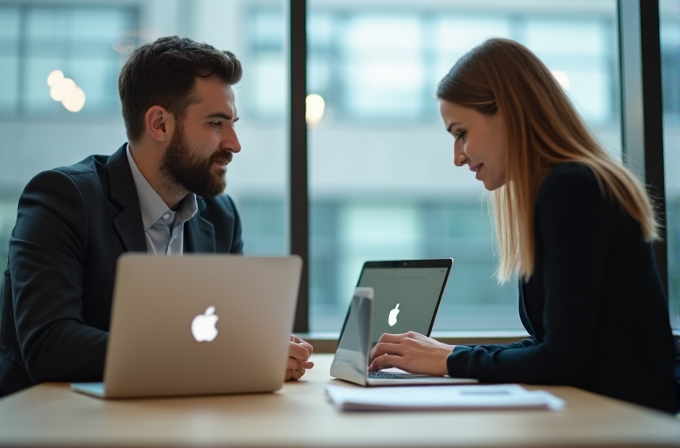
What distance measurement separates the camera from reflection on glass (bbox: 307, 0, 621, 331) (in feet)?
11.1

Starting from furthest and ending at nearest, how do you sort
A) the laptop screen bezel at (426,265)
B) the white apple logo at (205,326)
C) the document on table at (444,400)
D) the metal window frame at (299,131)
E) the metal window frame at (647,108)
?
the metal window frame at (647,108)
the metal window frame at (299,131)
the laptop screen bezel at (426,265)
the white apple logo at (205,326)
the document on table at (444,400)

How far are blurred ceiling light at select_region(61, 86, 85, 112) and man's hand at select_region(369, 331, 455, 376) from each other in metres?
1.81

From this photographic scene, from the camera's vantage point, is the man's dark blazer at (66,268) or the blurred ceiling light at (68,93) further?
the blurred ceiling light at (68,93)

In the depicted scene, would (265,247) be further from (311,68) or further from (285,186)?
(311,68)

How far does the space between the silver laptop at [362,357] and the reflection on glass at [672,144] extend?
178 cm

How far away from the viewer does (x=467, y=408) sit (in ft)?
3.69

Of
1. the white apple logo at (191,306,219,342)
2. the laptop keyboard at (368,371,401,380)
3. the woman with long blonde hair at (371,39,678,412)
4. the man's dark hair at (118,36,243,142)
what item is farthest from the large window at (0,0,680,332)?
the white apple logo at (191,306,219,342)

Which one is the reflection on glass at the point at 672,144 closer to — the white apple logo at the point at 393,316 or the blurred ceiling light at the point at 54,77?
the white apple logo at the point at 393,316

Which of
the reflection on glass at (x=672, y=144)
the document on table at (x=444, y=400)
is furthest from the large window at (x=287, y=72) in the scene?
the document on table at (x=444, y=400)

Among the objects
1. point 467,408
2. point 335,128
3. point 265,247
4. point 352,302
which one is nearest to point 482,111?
point 352,302

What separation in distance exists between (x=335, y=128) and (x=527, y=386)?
3.03 m

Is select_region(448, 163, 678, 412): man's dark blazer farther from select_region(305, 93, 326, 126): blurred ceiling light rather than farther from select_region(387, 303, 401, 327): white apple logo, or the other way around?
select_region(305, 93, 326, 126): blurred ceiling light

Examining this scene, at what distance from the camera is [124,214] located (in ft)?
6.24

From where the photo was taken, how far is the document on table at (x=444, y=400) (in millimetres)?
1124
